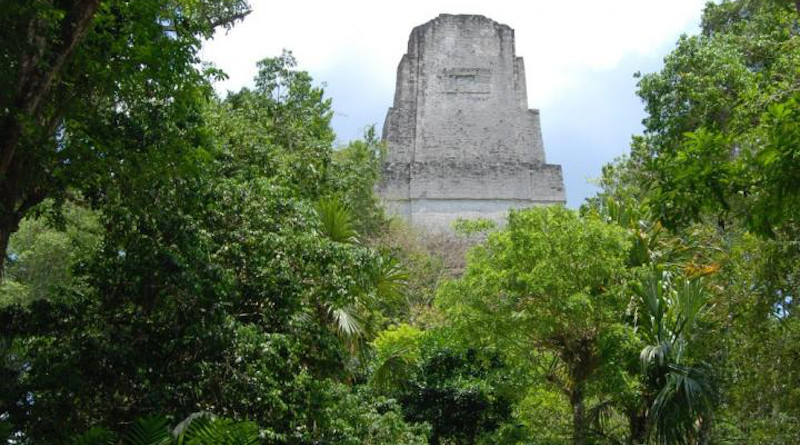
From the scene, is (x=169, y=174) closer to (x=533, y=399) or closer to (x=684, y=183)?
(x=684, y=183)

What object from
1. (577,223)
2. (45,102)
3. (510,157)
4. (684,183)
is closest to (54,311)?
(45,102)

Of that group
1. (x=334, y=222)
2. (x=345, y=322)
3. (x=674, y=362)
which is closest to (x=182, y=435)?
(x=345, y=322)

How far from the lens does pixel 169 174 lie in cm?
718

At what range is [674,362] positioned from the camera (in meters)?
9.64

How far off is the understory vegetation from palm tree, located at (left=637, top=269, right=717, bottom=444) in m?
0.03

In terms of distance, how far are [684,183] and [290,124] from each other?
A: 765 cm

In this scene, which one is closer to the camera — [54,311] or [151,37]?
[151,37]

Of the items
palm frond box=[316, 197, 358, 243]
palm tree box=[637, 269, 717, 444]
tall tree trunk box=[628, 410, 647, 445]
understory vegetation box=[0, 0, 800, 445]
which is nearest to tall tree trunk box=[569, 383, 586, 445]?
understory vegetation box=[0, 0, 800, 445]

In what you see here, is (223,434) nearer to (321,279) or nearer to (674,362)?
(321,279)

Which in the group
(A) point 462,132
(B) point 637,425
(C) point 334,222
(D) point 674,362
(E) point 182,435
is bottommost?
(B) point 637,425

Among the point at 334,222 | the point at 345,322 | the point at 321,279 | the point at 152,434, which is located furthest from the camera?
the point at 334,222

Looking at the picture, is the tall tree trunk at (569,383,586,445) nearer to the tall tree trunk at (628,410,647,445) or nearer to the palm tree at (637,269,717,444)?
the tall tree trunk at (628,410,647,445)

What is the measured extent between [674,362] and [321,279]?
3914 millimetres

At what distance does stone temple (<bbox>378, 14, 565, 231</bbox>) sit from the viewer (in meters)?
26.5
